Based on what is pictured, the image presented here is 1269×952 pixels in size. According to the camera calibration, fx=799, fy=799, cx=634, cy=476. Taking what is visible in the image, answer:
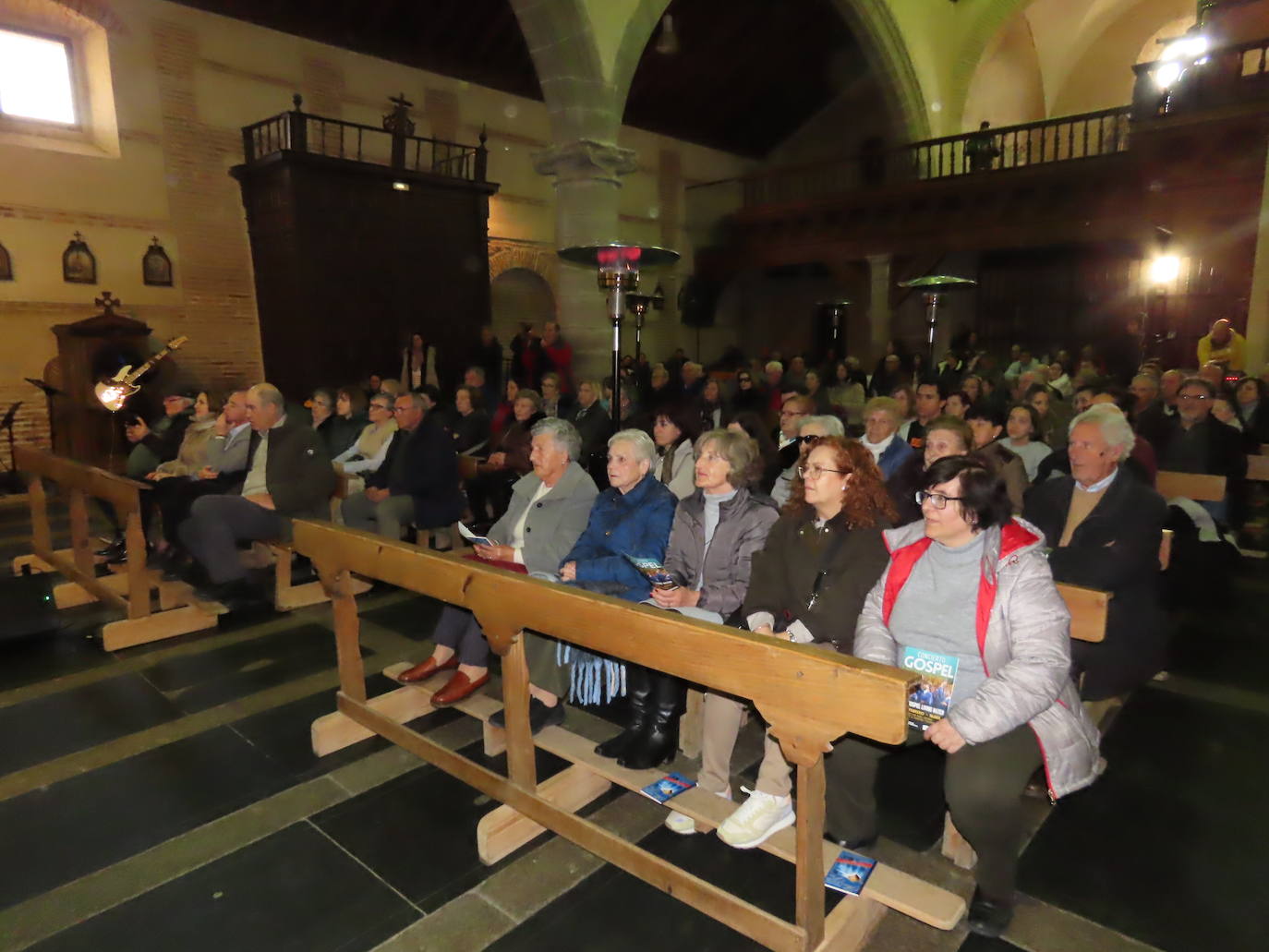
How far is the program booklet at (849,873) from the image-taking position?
207 cm

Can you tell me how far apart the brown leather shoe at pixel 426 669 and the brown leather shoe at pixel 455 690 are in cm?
13

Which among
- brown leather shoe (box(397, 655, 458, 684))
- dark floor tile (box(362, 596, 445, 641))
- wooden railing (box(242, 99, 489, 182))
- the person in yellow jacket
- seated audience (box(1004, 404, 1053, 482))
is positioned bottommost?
dark floor tile (box(362, 596, 445, 641))

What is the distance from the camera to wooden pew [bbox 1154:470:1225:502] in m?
4.13

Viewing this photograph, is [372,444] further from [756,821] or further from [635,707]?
[756,821]

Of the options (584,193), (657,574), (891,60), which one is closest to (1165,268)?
(891,60)

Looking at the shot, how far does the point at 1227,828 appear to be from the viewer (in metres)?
2.53

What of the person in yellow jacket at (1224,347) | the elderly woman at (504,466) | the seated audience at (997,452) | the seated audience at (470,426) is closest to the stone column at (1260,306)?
the person in yellow jacket at (1224,347)

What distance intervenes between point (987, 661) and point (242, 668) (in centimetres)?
342

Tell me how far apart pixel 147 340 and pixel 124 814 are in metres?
8.25

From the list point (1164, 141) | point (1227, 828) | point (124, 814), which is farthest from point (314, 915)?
point (1164, 141)

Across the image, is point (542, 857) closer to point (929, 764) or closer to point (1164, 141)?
point (929, 764)

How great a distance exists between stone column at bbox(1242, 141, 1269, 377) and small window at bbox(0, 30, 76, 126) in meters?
13.3

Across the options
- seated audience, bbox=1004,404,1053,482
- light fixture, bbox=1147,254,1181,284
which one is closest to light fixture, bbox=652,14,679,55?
light fixture, bbox=1147,254,1181,284

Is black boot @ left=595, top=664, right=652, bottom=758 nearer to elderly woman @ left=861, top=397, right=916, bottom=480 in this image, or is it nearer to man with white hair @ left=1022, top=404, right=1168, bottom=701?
man with white hair @ left=1022, top=404, right=1168, bottom=701
